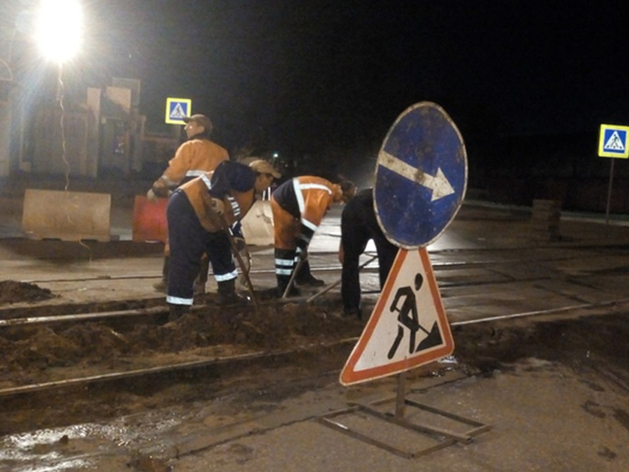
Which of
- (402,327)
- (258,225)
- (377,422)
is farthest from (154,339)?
(258,225)

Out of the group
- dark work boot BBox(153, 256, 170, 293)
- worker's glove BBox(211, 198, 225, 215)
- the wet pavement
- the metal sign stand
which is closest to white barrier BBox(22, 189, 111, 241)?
the wet pavement

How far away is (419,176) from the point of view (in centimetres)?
498

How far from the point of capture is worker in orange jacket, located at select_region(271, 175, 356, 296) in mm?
9000

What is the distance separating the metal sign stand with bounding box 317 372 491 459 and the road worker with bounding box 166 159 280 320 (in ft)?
7.57

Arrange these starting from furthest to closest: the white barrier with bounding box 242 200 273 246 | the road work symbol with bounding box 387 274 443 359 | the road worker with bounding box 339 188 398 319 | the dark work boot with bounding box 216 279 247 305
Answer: the white barrier with bounding box 242 200 273 246 < the dark work boot with bounding box 216 279 247 305 < the road worker with bounding box 339 188 398 319 < the road work symbol with bounding box 387 274 443 359

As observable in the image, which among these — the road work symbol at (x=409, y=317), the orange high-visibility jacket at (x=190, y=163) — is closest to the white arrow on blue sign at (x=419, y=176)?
the road work symbol at (x=409, y=317)

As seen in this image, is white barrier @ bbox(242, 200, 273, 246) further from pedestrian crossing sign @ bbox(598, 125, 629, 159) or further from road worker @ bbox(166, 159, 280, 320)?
pedestrian crossing sign @ bbox(598, 125, 629, 159)

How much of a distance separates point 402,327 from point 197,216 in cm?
299

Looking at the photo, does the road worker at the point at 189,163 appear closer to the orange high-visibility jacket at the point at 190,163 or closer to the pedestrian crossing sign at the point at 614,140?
the orange high-visibility jacket at the point at 190,163

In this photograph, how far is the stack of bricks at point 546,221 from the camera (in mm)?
20047

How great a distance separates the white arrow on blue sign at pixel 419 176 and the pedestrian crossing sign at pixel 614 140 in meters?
16.6

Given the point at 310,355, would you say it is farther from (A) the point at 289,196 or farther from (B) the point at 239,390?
(A) the point at 289,196

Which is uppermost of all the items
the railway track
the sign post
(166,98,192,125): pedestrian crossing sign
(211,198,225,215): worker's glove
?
the sign post

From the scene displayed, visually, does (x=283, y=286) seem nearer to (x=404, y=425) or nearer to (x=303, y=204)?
(x=303, y=204)
